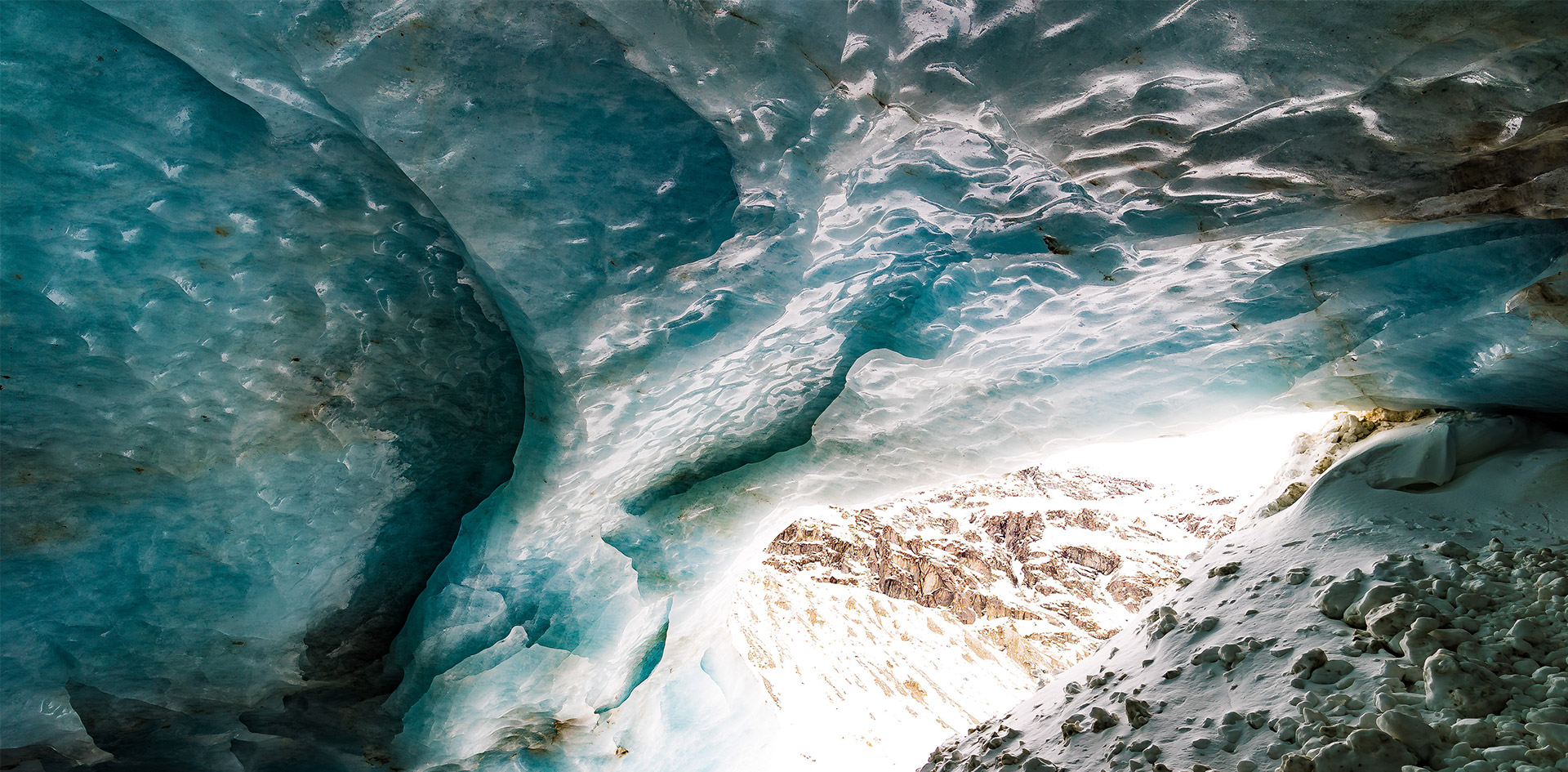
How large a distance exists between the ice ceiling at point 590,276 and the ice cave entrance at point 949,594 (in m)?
4.98

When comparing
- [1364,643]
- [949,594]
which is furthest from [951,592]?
[1364,643]

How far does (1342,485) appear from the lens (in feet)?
12.7

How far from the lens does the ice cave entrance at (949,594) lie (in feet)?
29.3

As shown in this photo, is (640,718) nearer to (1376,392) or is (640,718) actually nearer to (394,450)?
(394,450)

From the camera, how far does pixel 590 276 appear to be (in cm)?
313

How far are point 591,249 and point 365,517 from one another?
185 centimetres

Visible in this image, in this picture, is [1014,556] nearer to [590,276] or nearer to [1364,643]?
[1364,643]

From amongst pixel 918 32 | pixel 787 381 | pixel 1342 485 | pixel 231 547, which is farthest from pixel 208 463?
pixel 1342 485

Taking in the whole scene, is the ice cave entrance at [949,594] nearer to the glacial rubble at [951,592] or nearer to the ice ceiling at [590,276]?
the glacial rubble at [951,592]

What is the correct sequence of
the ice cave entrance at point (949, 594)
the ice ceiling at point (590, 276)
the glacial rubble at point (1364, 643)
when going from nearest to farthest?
the glacial rubble at point (1364, 643) < the ice ceiling at point (590, 276) < the ice cave entrance at point (949, 594)

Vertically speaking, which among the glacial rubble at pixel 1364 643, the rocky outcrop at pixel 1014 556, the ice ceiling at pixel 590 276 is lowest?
the rocky outcrop at pixel 1014 556

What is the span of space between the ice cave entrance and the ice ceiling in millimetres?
4976

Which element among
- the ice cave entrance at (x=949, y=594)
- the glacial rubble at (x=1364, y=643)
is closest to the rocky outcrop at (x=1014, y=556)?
the ice cave entrance at (x=949, y=594)

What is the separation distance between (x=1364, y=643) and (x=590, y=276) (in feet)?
10.6
